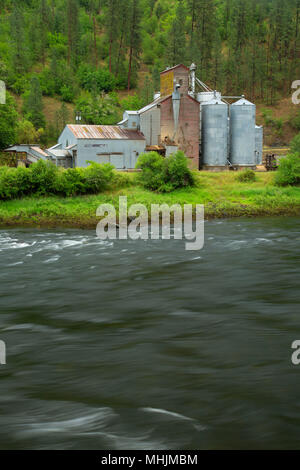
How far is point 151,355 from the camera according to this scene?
25.3 feet

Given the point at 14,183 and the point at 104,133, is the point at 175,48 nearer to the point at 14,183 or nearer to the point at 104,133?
the point at 104,133

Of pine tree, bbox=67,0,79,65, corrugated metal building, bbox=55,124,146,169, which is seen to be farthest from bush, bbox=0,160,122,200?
pine tree, bbox=67,0,79,65

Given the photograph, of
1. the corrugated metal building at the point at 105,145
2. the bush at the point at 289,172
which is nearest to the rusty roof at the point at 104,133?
the corrugated metal building at the point at 105,145

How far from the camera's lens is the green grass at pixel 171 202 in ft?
88.2

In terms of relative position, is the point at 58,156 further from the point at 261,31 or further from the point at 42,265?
the point at 261,31

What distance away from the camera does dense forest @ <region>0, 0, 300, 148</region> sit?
7425cm

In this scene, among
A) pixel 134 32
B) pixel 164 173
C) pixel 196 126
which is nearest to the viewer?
pixel 164 173

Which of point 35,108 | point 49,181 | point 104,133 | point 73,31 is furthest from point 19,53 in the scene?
point 49,181

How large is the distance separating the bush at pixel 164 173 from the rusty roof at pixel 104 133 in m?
9.40

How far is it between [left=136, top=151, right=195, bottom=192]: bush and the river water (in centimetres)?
1668

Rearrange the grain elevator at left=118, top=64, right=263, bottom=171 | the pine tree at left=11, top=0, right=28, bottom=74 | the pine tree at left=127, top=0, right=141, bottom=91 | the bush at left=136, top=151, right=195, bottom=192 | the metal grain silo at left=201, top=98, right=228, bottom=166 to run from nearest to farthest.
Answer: the bush at left=136, top=151, right=195, bottom=192 → the grain elevator at left=118, top=64, right=263, bottom=171 → the metal grain silo at left=201, top=98, right=228, bottom=166 → the pine tree at left=11, top=0, right=28, bottom=74 → the pine tree at left=127, top=0, right=141, bottom=91

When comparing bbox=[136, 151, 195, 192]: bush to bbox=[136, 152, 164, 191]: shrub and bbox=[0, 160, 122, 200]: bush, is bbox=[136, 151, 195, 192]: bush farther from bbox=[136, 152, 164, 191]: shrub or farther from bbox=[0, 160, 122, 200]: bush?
bbox=[0, 160, 122, 200]: bush

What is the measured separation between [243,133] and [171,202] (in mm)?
18294

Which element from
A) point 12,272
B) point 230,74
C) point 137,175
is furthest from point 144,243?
point 230,74
